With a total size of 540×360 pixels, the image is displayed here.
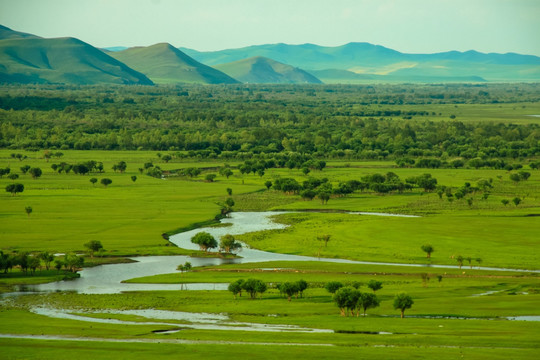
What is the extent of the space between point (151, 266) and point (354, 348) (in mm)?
39897

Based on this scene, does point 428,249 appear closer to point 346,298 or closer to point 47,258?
point 346,298

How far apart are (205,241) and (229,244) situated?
2928 millimetres

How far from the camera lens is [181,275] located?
3285 inches

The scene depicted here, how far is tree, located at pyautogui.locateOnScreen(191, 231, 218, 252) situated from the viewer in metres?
94.7

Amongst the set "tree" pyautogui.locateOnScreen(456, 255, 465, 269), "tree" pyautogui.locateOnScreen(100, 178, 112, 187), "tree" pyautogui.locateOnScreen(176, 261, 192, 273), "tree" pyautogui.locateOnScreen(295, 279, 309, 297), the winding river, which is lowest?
the winding river

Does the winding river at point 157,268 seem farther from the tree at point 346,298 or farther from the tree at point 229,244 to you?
the tree at point 346,298

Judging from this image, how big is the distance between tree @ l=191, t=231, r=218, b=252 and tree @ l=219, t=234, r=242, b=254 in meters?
1.23

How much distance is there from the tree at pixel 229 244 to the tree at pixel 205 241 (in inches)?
48.4

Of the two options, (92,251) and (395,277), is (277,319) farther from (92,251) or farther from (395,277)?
(92,251)

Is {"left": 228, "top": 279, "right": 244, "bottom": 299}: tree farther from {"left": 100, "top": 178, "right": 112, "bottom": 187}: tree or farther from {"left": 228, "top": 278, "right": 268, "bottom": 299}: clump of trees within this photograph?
{"left": 100, "top": 178, "right": 112, "bottom": 187}: tree

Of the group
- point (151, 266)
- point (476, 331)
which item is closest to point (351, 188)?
point (151, 266)

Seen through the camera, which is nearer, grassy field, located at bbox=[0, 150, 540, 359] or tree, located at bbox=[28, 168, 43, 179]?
grassy field, located at bbox=[0, 150, 540, 359]

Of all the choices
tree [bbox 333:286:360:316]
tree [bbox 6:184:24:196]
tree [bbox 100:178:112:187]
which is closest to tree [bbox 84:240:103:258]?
tree [bbox 333:286:360:316]

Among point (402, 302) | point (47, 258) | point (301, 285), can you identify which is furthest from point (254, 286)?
point (47, 258)
